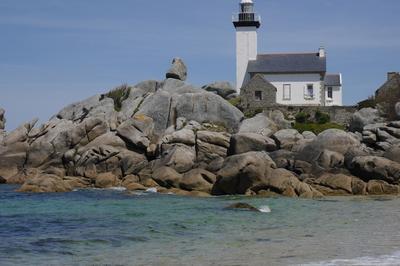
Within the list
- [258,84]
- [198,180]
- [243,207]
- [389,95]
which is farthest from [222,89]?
[243,207]

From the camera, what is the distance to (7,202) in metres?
28.9

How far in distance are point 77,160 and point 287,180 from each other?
15.7 meters

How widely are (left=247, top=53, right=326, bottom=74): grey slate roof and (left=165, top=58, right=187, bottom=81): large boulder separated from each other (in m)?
6.68

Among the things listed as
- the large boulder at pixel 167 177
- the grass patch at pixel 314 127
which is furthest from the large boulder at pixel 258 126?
the large boulder at pixel 167 177

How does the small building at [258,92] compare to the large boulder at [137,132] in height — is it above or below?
above

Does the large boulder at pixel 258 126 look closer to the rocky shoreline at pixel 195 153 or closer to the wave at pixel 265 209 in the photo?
the rocky shoreline at pixel 195 153

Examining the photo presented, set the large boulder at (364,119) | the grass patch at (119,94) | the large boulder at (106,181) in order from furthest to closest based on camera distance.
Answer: the grass patch at (119,94)
the large boulder at (364,119)
the large boulder at (106,181)

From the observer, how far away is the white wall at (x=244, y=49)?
61594 mm

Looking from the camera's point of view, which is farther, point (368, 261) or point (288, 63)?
point (288, 63)

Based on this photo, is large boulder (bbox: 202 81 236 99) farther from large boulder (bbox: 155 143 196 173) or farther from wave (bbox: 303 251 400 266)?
wave (bbox: 303 251 400 266)

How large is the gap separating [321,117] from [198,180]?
22611 mm

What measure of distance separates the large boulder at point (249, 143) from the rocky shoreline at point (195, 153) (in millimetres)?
61

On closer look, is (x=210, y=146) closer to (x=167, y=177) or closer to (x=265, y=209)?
(x=167, y=177)

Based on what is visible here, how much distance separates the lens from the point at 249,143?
121ft
